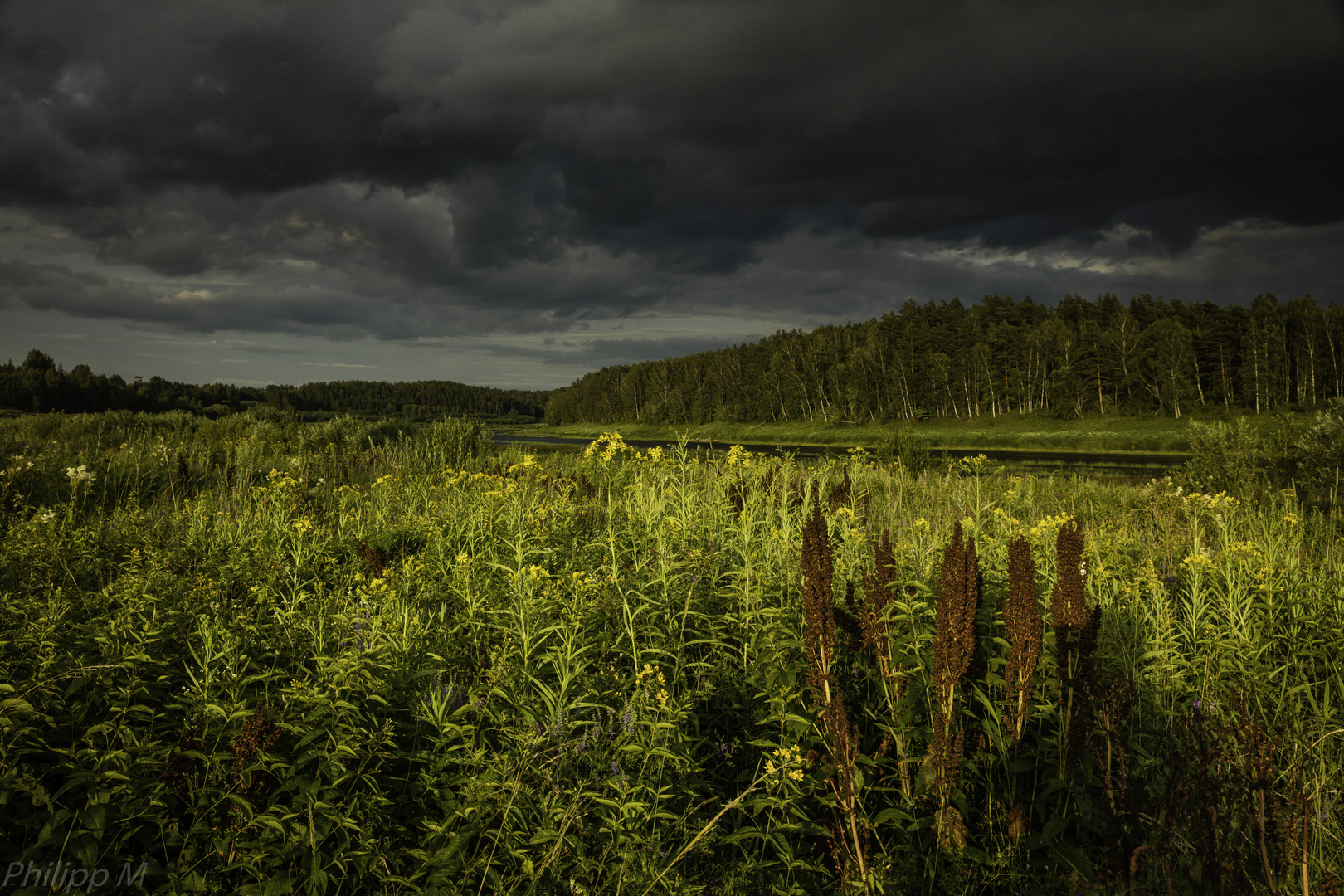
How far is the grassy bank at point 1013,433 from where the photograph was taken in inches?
1715

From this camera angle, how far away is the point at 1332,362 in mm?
51281

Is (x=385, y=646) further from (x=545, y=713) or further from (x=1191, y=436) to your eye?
(x=1191, y=436)

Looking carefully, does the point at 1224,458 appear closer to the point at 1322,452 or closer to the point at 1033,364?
the point at 1322,452

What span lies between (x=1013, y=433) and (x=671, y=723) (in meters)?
63.4

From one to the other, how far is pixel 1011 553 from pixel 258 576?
525 centimetres

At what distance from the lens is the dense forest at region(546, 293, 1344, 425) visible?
53062 millimetres

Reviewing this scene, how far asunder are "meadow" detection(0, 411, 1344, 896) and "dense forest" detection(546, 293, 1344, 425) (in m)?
67.2

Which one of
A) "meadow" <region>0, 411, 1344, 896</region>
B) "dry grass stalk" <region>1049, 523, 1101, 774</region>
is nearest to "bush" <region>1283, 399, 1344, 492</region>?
"meadow" <region>0, 411, 1344, 896</region>

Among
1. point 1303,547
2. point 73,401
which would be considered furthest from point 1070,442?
point 73,401

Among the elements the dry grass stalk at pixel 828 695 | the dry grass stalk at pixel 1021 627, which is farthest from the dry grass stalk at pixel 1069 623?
the dry grass stalk at pixel 828 695

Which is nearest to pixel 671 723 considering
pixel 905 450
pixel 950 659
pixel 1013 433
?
pixel 950 659

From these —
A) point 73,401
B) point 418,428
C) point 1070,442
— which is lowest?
point 1070,442

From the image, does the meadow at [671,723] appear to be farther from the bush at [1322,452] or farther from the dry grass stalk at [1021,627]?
the bush at [1322,452]

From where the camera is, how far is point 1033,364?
64375mm
